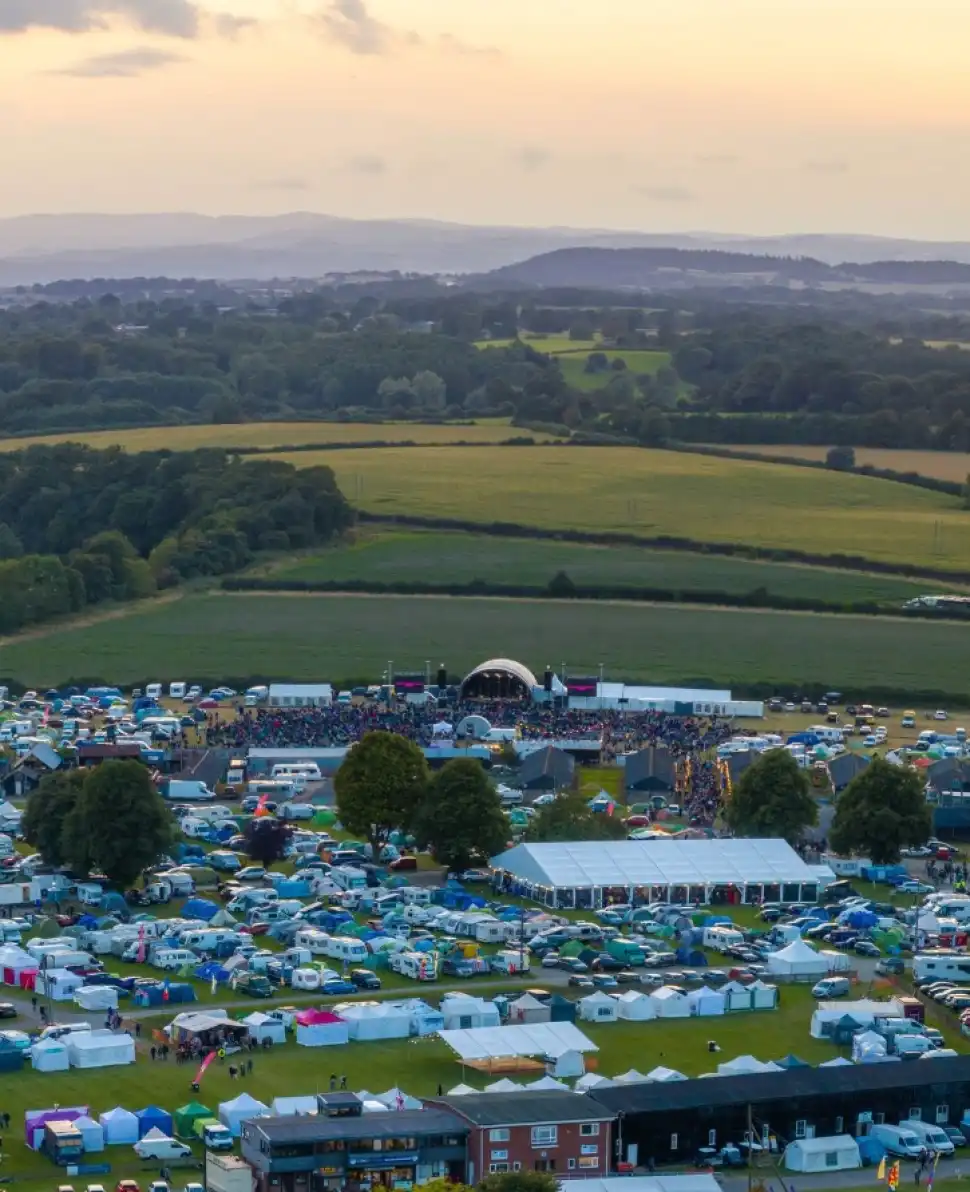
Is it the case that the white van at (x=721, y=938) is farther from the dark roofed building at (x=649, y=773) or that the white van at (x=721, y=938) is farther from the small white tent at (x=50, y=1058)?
the dark roofed building at (x=649, y=773)

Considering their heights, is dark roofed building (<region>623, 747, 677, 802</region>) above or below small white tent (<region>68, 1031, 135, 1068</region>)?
below

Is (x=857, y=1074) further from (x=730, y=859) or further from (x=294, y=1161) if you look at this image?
(x=730, y=859)

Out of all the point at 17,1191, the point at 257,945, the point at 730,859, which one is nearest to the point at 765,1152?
the point at 17,1191

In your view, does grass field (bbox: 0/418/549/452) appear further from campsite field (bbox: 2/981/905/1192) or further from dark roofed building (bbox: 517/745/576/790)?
campsite field (bbox: 2/981/905/1192)

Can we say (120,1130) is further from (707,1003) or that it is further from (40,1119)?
(707,1003)

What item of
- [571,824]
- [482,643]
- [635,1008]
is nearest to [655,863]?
[571,824]

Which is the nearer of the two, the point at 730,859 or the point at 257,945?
the point at 257,945

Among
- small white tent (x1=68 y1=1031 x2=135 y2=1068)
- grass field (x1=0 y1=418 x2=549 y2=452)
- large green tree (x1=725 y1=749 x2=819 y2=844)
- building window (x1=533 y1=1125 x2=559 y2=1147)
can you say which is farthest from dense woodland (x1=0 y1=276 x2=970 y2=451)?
building window (x1=533 y1=1125 x2=559 y2=1147)
